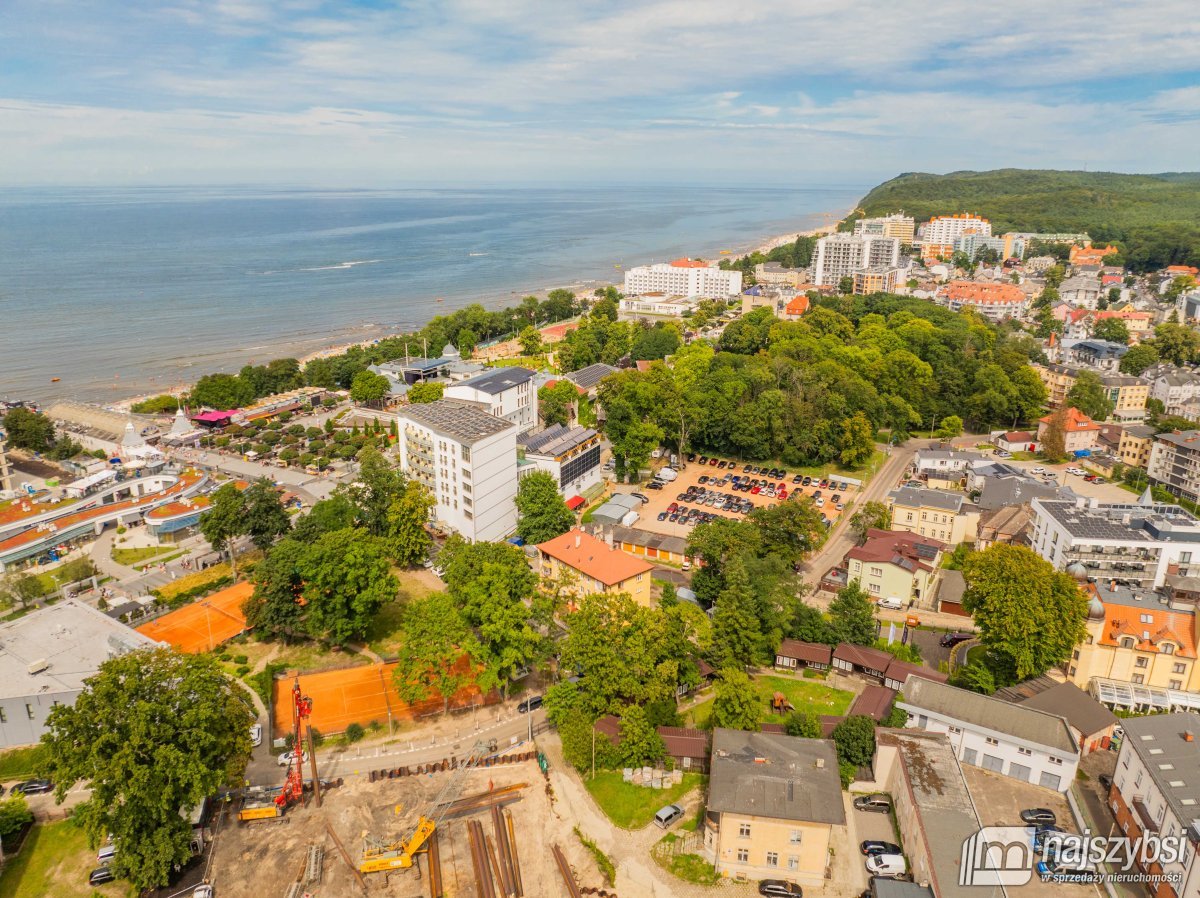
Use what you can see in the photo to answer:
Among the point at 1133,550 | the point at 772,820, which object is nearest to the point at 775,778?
the point at 772,820

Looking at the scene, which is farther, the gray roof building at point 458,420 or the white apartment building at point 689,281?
the white apartment building at point 689,281

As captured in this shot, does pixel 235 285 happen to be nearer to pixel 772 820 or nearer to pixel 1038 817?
pixel 772 820

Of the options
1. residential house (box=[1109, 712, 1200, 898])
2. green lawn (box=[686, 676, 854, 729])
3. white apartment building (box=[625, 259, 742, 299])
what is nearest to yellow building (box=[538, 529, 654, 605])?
green lawn (box=[686, 676, 854, 729])

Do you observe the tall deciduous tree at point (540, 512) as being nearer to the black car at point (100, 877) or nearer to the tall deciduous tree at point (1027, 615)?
the tall deciduous tree at point (1027, 615)

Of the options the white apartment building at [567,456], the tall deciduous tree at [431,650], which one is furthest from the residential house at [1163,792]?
the white apartment building at [567,456]

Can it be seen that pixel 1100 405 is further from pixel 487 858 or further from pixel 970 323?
pixel 487 858
